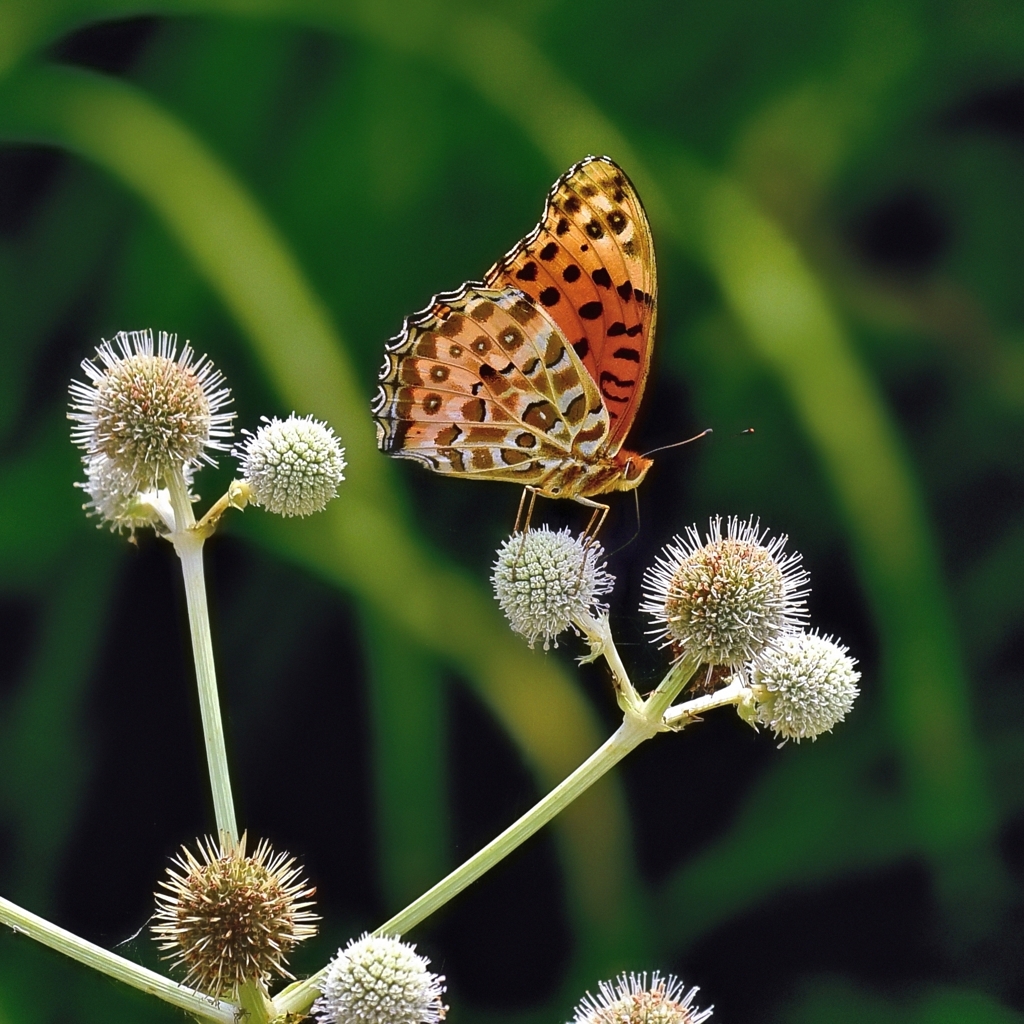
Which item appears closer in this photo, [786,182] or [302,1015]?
[302,1015]

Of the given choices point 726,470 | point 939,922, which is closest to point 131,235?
point 726,470

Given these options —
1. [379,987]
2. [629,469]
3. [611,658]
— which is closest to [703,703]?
[611,658]

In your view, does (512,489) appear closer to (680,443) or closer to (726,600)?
(680,443)

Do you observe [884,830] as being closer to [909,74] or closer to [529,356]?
[529,356]

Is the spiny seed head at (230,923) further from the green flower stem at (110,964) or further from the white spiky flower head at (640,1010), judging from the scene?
the white spiky flower head at (640,1010)

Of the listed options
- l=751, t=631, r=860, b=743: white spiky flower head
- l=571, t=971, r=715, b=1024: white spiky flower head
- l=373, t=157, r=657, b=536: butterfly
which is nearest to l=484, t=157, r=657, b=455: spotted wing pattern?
l=373, t=157, r=657, b=536: butterfly
